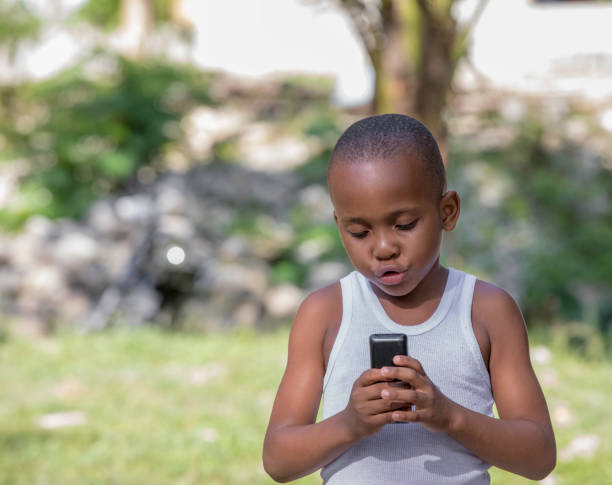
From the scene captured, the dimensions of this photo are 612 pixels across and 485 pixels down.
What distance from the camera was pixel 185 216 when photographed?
794cm

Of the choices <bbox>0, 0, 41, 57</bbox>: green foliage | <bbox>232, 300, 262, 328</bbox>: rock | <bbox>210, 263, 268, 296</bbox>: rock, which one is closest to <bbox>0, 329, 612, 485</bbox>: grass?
<bbox>232, 300, 262, 328</bbox>: rock

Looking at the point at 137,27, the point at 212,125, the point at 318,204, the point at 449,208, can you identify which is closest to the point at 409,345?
the point at 449,208

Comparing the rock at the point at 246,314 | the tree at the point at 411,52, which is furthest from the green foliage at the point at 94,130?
the tree at the point at 411,52

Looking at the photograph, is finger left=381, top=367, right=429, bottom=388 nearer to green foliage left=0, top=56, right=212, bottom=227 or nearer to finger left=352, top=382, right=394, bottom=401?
finger left=352, top=382, right=394, bottom=401

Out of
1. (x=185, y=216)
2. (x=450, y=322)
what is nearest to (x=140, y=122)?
(x=185, y=216)

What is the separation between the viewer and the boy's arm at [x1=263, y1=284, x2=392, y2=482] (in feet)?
4.95

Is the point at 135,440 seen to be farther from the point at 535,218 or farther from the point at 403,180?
the point at 535,218

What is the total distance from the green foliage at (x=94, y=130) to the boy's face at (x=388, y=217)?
271 inches

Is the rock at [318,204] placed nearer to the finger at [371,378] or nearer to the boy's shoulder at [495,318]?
the boy's shoulder at [495,318]

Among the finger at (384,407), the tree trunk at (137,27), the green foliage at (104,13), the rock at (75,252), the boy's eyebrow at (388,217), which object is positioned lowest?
the finger at (384,407)

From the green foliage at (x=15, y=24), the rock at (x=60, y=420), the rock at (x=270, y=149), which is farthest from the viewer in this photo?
the green foliage at (x=15, y=24)

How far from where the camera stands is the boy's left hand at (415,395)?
133 cm

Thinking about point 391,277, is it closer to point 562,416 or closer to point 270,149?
point 562,416

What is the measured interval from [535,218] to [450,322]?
21.2 ft
